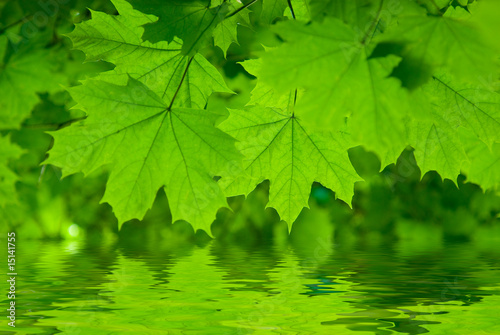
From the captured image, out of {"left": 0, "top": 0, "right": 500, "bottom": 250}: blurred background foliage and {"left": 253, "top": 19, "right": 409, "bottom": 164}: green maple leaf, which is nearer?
{"left": 253, "top": 19, "right": 409, "bottom": 164}: green maple leaf

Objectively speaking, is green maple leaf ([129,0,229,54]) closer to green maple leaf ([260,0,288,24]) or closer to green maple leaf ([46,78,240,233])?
green maple leaf ([46,78,240,233])

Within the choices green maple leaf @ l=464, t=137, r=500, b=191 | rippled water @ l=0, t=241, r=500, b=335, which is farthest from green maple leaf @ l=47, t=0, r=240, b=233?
green maple leaf @ l=464, t=137, r=500, b=191

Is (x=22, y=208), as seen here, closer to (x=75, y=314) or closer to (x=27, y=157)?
(x=27, y=157)

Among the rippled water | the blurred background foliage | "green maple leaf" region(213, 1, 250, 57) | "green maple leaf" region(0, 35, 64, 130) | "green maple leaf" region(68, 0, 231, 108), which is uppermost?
"green maple leaf" region(0, 35, 64, 130)

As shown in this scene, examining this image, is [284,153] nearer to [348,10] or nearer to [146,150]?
[146,150]

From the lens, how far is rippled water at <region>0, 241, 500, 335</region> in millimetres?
1476

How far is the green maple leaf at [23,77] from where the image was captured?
259 cm

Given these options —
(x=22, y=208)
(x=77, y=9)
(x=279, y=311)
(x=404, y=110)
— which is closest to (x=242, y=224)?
(x=22, y=208)

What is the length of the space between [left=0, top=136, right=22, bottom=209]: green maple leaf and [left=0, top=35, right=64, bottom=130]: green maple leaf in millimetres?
167

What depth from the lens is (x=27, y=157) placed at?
3068mm

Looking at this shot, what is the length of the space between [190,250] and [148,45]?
7.55 ft

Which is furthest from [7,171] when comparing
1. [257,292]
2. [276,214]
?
[276,214]

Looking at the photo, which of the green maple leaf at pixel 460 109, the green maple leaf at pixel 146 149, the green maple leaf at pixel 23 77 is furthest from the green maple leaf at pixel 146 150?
the green maple leaf at pixel 23 77

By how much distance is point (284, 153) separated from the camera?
3.56 feet
